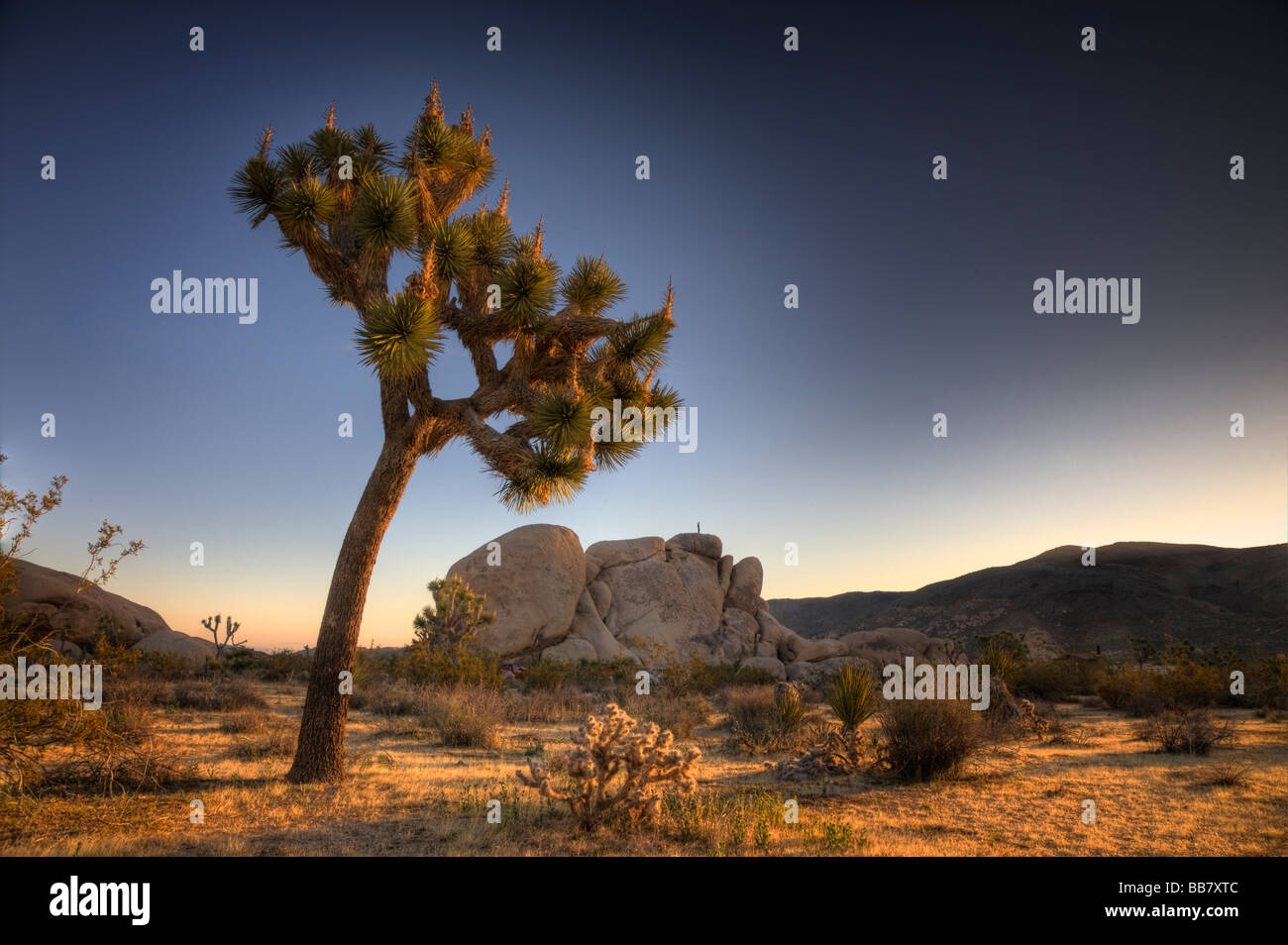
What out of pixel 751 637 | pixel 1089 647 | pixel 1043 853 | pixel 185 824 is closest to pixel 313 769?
pixel 185 824

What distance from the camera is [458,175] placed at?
9.02m

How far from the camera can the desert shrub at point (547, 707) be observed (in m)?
13.8

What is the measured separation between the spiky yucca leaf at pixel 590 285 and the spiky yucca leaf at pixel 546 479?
2.64 metres

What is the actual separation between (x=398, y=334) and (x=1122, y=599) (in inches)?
2169

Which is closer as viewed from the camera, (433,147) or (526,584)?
(433,147)

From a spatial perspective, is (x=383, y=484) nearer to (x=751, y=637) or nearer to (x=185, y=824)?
(x=185, y=824)

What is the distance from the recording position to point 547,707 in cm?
1435

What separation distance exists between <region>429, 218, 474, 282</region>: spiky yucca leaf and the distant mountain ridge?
4347 centimetres

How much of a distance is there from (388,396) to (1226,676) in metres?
22.0

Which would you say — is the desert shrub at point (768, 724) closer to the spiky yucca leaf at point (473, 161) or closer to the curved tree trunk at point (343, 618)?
the curved tree trunk at point (343, 618)

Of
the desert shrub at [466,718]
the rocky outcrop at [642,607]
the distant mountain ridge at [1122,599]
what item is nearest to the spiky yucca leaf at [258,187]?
the desert shrub at [466,718]

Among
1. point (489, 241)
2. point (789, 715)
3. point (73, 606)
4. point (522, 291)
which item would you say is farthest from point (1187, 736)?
point (73, 606)

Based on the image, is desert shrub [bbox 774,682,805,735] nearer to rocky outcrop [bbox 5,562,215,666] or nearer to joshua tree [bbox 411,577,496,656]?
joshua tree [bbox 411,577,496,656]

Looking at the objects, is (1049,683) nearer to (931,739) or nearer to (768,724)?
(768,724)
